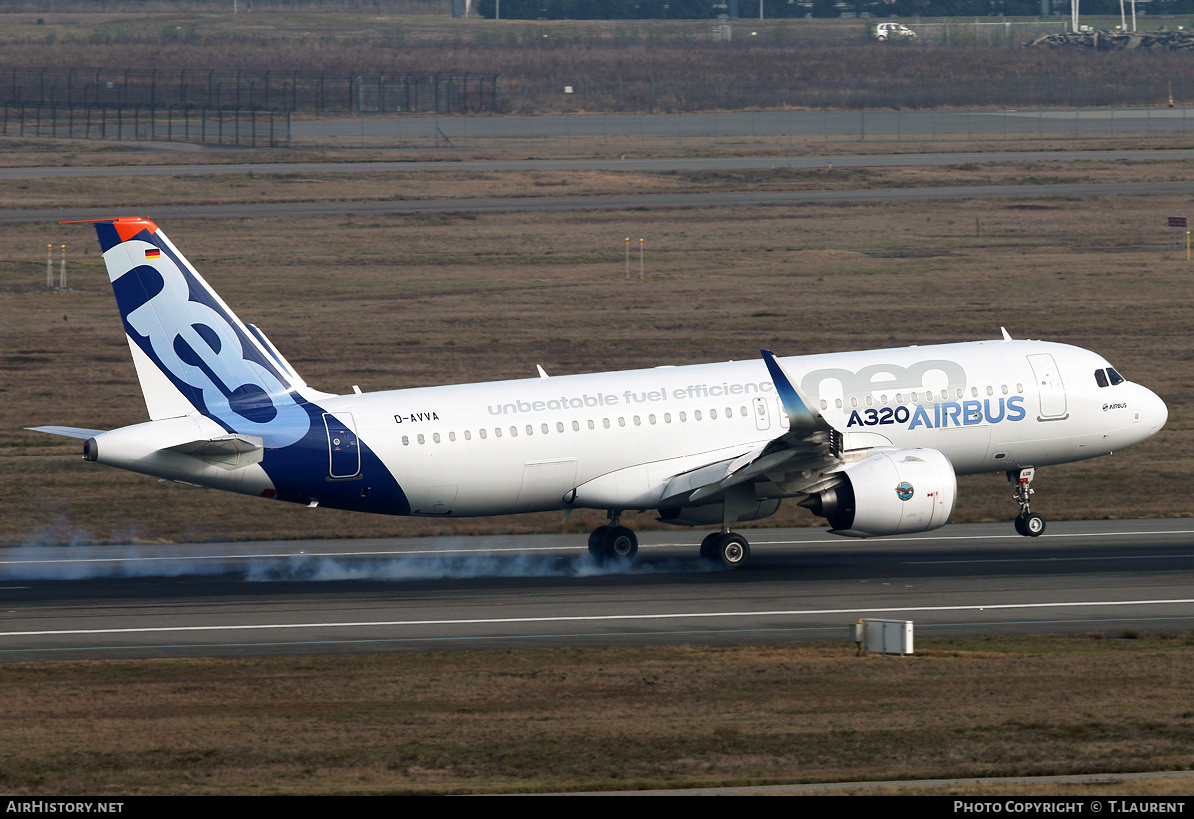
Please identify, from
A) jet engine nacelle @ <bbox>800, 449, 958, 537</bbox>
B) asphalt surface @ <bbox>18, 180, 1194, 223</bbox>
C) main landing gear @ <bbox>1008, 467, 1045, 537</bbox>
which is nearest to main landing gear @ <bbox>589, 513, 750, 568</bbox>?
jet engine nacelle @ <bbox>800, 449, 958, 537</bbox>

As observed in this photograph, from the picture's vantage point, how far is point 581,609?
33406 mm

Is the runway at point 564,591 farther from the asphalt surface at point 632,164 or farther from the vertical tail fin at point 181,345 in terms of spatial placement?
the asphalt surface at point 632,164

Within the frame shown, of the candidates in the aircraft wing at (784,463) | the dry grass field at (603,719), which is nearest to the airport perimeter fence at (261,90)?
the aircraft wing at (784,463)

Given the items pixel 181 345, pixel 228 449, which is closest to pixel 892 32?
pixel 181 345

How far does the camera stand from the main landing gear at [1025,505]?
39.9 m

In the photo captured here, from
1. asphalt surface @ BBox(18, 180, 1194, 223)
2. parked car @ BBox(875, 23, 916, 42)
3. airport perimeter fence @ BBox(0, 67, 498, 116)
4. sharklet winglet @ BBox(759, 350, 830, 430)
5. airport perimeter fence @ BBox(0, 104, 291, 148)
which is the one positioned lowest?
sharklet winglet @ BBox(759, 350, 830, 430)

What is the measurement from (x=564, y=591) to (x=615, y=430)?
423 cm

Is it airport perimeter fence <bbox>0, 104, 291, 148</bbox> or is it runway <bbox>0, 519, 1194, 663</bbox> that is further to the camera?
airport perimeter fence <bbox>0, 104, 291, 148</bbox>

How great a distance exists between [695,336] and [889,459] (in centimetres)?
2987

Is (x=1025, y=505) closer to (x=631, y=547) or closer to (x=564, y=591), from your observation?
(x=631, y=547)

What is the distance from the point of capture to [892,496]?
35438mm

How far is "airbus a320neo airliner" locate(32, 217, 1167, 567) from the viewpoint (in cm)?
3459

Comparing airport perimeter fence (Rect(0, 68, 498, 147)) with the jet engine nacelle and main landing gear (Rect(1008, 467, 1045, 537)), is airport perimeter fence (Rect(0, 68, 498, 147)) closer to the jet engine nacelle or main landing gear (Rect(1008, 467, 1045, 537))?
main landing gear (Rect(1008, 467, 1045, 537))

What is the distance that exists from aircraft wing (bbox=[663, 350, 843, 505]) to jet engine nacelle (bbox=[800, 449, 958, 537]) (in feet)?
2.27
